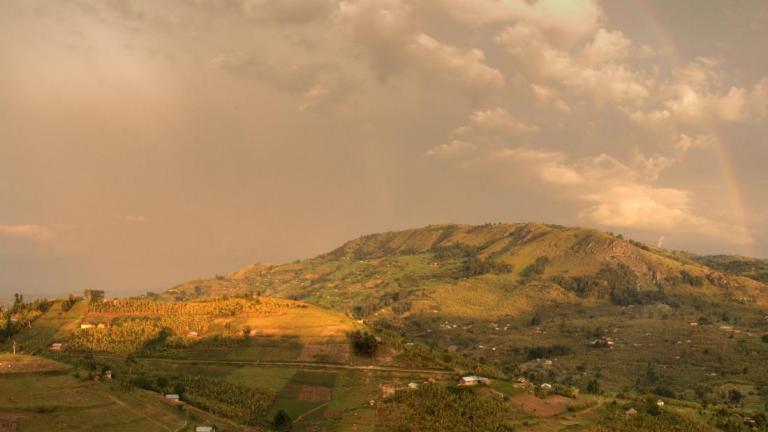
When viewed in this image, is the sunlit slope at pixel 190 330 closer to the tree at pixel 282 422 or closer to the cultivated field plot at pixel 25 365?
the tree at pixel 282 422

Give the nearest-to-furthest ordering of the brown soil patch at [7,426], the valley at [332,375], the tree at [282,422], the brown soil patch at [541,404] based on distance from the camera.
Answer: the brown soil patch at [7,426], the tree at [282,422], the valley at [332,375], the brown soil patch at [541,404]

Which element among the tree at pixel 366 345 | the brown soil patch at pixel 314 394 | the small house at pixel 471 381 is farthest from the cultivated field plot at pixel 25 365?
the small house at pixel 471 381

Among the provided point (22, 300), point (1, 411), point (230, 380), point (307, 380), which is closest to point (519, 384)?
point (307, 380)

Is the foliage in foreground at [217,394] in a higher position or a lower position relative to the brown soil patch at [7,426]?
lower

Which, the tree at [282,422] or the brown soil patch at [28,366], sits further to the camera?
the tree at [282,422]

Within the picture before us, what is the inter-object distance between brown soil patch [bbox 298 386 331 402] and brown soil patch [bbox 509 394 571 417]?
34.1m

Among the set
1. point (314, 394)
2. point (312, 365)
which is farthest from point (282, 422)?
point (312, 365)

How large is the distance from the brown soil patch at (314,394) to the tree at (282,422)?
1123 centimetres

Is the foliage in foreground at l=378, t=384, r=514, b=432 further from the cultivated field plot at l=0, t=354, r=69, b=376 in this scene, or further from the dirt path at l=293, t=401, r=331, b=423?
the cultivated field plot at l=0, t=354, r=69, b=376

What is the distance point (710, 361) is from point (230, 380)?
15728cm

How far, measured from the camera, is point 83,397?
271 ft

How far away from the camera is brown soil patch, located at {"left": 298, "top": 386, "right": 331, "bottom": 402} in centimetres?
10362

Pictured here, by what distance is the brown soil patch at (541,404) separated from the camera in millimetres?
96250

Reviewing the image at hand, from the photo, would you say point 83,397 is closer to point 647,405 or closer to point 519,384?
point 519,384
